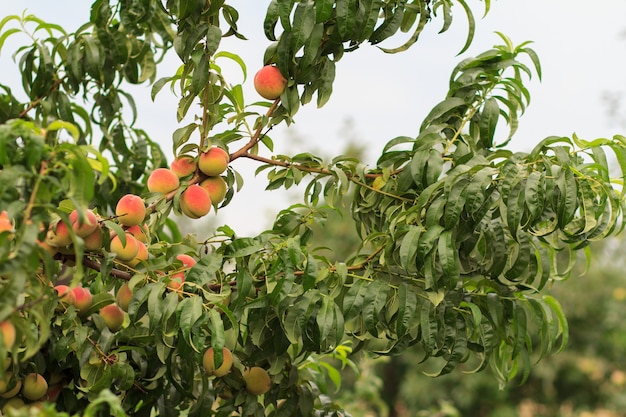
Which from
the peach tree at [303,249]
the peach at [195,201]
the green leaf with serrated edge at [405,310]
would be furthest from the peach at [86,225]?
the green leaf with serrated edge at [405,310]

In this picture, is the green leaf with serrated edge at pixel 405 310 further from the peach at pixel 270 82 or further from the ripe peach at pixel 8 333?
the ripe peach at pixel 8 333

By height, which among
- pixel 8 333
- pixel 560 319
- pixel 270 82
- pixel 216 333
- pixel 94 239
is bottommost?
pixel 8 333

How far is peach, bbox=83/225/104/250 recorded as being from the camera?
1110 mm

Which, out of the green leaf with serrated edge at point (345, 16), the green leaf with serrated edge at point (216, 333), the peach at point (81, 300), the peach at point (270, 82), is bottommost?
the green leaf with serrated edge at point (216, 333)

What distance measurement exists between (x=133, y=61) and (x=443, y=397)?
636cm

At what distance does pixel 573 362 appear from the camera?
23.4 feet

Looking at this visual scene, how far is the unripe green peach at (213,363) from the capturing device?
3.96ft

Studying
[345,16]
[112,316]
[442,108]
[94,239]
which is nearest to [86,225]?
[94,239]

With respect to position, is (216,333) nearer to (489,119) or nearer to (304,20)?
(304,20)

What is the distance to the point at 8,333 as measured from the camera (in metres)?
0.82

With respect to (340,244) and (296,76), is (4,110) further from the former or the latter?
(340,244)

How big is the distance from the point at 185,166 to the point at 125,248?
214mm

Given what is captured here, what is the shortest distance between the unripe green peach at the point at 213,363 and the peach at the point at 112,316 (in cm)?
17

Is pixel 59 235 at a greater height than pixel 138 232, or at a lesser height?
lesser
